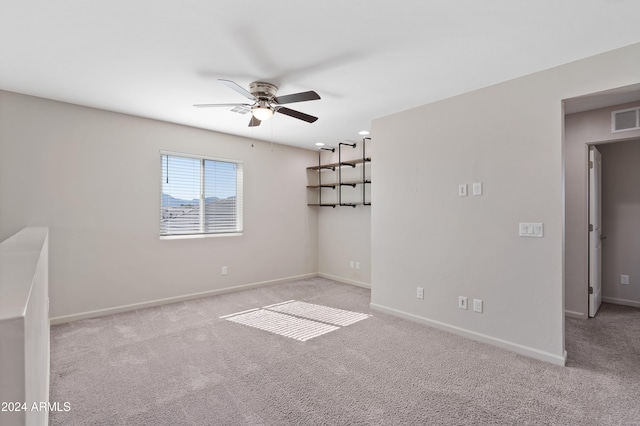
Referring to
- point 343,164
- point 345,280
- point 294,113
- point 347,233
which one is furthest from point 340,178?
point 294,113

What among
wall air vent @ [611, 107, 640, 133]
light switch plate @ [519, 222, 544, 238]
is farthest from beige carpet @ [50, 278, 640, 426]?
wall air vent @ [611, 107, 640, 133]

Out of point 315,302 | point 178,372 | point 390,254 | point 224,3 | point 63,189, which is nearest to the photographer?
point 224,3

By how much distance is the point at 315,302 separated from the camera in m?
4.34

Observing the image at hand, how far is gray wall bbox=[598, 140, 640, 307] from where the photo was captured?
158 inches

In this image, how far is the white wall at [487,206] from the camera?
2.58 m

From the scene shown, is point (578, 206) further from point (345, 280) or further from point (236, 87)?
point (236, 87)

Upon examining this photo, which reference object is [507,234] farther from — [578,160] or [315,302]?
[315,302]

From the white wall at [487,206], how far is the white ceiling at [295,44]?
239mm

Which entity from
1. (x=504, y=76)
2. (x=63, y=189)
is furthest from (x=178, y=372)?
(x=504, y=76)

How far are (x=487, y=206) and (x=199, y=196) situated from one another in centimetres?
390

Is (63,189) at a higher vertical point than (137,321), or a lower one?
higher

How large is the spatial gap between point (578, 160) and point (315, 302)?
12.4 feet

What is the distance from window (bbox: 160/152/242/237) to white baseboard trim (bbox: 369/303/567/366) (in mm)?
2859

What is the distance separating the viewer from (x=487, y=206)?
9.79ft
